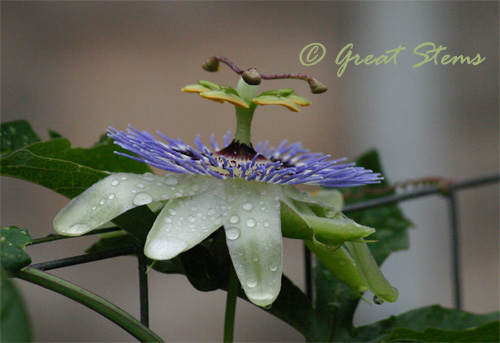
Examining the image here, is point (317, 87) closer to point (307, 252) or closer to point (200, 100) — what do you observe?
point (307, 252)

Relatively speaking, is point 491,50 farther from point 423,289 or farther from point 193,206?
point 193,206

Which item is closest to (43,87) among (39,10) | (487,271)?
(39,10)

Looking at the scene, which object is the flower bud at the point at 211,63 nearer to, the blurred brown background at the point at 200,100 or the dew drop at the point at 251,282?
the dew drop at the point at 251,282

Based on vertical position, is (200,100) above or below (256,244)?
above

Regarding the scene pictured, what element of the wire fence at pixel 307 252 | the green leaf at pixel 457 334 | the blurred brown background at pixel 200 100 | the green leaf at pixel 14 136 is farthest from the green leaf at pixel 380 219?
the blurred brown background at pixel 200 100

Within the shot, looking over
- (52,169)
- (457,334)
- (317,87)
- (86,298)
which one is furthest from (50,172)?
(457,334)

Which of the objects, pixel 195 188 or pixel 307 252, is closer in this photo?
pixel 195 188

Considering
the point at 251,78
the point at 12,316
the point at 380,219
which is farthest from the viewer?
the point at 380,219
